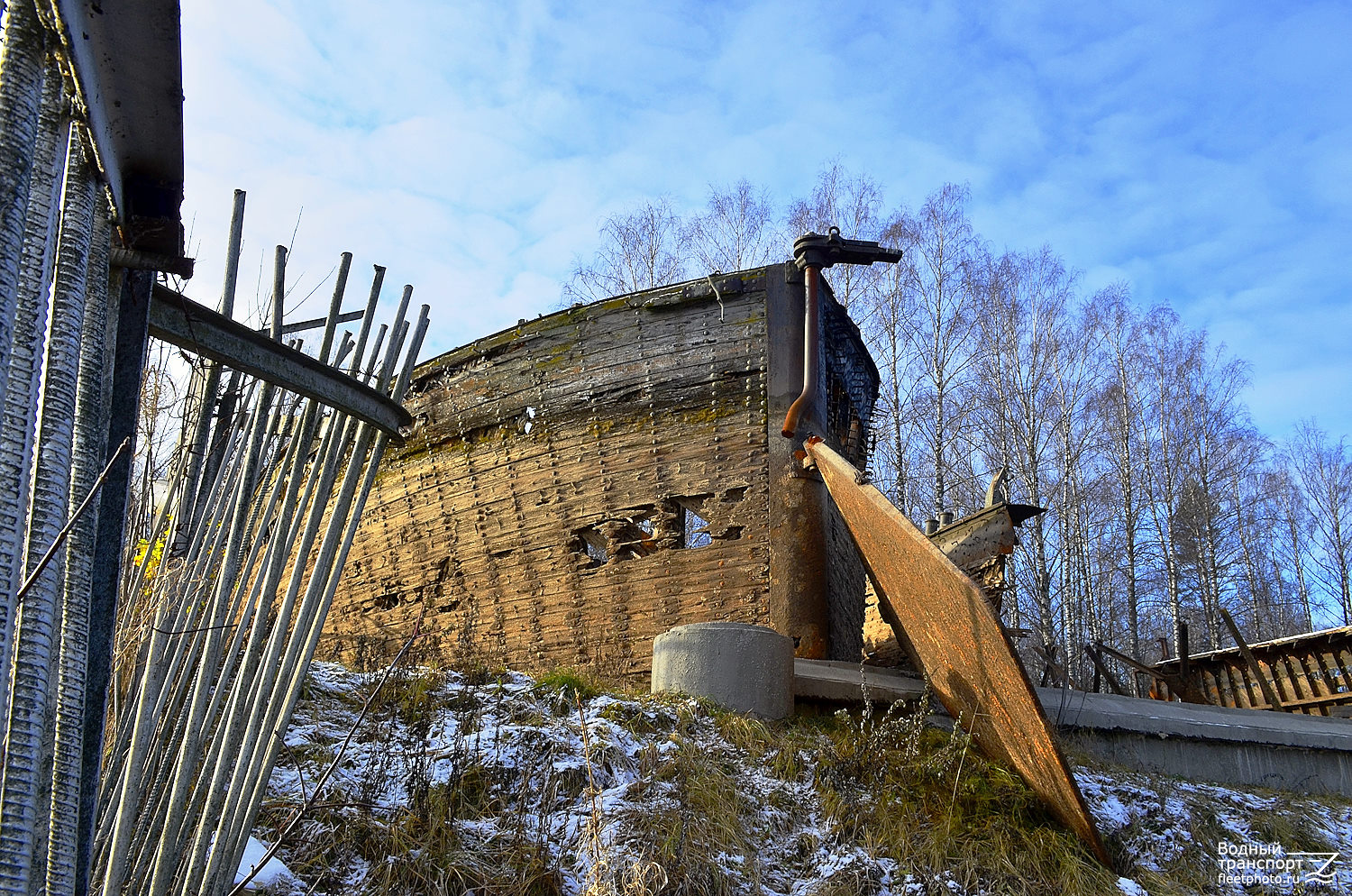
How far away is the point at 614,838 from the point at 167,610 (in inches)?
96.6

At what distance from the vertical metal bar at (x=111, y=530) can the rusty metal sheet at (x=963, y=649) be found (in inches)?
151

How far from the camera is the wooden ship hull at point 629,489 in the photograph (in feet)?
24.6

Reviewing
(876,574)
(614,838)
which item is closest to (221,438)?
(614,838)

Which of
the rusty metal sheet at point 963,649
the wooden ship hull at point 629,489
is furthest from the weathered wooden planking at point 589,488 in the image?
the rusty metal sheet at point 963,649

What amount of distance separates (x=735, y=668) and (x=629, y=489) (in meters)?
2.45

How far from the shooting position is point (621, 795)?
4.66m

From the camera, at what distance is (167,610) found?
8.20 feet

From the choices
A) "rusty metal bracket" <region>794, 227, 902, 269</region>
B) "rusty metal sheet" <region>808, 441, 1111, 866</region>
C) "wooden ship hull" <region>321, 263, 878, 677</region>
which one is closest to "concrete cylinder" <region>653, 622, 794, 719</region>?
"rusty metal sheet" <region>808, 441, 1111, 866</region>

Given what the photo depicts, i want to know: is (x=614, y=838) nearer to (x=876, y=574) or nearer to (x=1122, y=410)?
(x=876, y=574)

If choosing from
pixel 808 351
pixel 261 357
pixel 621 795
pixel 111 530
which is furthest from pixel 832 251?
pixel 111 530

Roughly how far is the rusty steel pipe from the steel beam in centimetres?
498

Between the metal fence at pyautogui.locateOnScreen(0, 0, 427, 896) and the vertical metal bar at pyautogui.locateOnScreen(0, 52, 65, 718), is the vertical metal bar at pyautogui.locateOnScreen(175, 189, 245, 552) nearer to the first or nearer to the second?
the metal fence at pyautogui.locateOnScreen(0, 0, 427, 896)

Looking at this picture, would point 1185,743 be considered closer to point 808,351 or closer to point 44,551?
point 808,351

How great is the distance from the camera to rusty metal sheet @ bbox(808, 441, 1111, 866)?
4.63m
